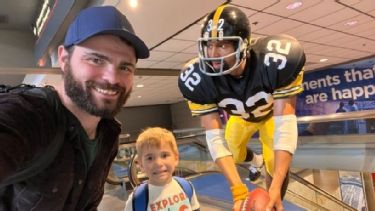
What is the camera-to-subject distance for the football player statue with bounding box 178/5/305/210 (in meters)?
1.69

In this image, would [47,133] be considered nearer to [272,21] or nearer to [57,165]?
[57,165]

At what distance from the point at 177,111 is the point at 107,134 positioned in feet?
62.7

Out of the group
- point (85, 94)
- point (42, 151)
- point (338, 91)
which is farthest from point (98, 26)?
point (338, 91)

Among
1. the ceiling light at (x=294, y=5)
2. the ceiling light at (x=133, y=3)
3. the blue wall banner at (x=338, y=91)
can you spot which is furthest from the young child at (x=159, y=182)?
the blue wall banner at (x=338, y=91)

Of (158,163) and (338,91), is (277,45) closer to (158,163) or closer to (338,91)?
(158,163)

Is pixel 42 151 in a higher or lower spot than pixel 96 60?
lower

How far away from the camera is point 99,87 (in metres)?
1.08

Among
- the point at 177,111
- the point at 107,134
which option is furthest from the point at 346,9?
the point at 177,111

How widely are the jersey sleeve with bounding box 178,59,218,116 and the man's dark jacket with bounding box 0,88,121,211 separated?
0.77 meters

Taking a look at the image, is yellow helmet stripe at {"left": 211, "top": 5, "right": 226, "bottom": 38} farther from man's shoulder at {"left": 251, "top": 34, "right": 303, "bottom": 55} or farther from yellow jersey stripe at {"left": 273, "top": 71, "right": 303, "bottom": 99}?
yellow jersey stripe at {"left": 273, "top": 71, "right": 303, "bottom": 99}

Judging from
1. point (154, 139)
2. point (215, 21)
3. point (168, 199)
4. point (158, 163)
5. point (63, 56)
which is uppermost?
point (215, 21)

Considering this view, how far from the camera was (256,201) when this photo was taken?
150 cm

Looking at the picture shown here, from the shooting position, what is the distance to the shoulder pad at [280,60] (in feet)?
5.62

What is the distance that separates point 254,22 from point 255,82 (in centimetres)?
421
